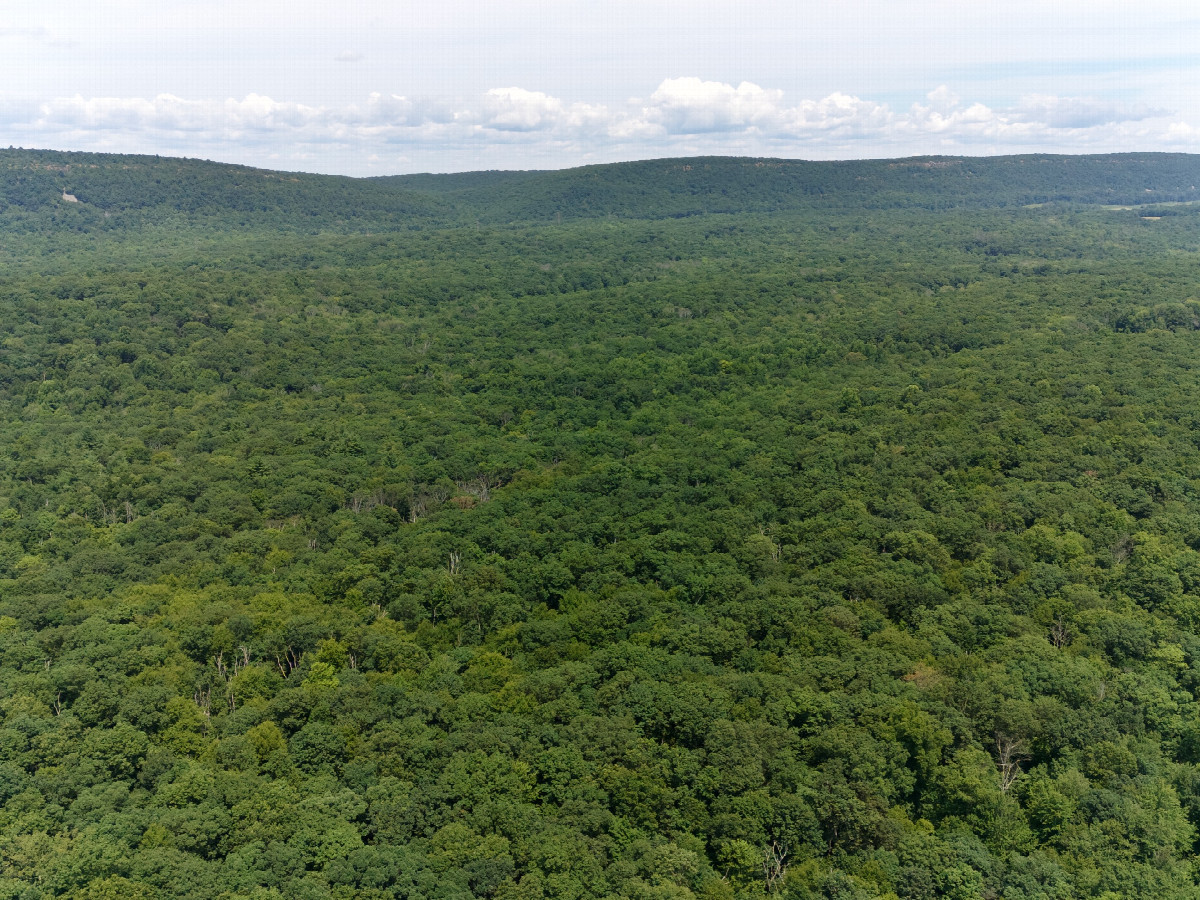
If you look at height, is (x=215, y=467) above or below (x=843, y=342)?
below

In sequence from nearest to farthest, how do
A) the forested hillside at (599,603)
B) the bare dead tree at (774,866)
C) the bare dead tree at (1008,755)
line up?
1. the bare dead tree at (774,866)
2. the forested hillside at (599,603)
3. the bare dead tree at (1008,755)

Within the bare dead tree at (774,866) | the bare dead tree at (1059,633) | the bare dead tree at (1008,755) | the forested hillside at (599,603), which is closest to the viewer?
the bare dead tree at (774,866)

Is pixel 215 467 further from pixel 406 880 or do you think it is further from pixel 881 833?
pixel 881 833

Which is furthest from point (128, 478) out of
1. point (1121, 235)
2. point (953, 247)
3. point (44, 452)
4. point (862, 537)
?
point (1121, 235)

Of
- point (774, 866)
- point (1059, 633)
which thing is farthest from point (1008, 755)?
point (774, 866)

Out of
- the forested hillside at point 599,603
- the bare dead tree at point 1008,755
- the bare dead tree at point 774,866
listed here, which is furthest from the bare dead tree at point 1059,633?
the bare dead tree at point 774,866

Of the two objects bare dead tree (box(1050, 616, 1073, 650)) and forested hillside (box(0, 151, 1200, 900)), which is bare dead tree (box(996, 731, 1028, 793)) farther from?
bare dead tree (box(1050, 616, 1073, 650))

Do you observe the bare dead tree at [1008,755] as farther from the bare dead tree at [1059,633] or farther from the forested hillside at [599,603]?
the bare dead tree at [1059,633]

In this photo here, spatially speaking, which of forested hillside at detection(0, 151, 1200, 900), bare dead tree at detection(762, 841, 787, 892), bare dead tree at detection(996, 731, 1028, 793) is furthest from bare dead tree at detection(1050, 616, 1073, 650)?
bare dead tree at detection(762, 841, 787, 892)
